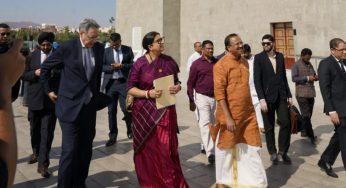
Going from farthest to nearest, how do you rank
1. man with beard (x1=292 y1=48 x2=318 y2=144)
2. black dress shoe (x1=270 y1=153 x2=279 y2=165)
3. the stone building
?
the stone building, man with beard (x1=292 y1=48 x2=318 y2=144), black dress shoe (x1=270 y1=153 x2=279 y2=165)

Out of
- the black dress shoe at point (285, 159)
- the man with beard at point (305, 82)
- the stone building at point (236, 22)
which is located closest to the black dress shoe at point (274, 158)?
the black dress shoe at point (285, 159)

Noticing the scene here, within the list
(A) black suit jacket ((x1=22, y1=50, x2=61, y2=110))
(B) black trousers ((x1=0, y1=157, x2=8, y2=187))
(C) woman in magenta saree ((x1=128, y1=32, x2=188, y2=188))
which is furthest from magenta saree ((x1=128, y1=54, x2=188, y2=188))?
(B) black trousers ((x1=0, y1=157, x2=8, y2=187))

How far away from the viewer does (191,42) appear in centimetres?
2255

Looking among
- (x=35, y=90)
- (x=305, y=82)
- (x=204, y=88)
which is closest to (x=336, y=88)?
(x=204, y=88)

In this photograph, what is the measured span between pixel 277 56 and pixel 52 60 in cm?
330

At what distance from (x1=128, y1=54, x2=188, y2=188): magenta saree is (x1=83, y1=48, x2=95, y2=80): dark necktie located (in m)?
0.47

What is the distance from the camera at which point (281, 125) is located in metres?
5.58

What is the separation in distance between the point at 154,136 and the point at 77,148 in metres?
0.87

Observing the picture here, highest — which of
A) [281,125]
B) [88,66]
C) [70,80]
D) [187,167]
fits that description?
[88,66]

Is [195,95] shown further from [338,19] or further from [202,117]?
[338,19]

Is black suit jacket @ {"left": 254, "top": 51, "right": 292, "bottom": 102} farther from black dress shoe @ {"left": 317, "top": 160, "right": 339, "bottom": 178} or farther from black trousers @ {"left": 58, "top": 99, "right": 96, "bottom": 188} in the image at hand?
black trousers @ {"left": 58, "top": 99, "right": 96, "bottom": 188}

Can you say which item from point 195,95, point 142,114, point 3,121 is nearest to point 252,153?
point 142,114

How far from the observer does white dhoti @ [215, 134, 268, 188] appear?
425cm

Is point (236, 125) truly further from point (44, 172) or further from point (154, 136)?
point (44, 172)
